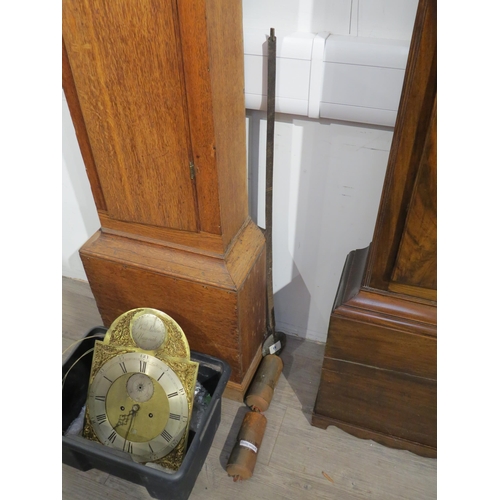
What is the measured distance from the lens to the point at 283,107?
1.05m

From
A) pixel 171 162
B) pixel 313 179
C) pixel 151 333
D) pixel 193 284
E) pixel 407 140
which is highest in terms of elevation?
pixel 407 140

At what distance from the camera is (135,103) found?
90 cm

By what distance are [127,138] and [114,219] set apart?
10.4 inches

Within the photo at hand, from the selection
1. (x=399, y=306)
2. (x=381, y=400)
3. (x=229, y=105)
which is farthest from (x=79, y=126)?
(x=381, y=400)

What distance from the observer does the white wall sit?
3.11ft

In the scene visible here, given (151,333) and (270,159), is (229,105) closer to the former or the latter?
(270,159)

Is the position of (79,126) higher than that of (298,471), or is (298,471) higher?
(79,126)

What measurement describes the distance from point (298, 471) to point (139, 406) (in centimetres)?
48

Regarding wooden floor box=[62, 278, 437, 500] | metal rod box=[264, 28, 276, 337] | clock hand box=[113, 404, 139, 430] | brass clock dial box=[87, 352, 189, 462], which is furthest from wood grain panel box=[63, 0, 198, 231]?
wooden floor box=[62, 278, 437, 500]

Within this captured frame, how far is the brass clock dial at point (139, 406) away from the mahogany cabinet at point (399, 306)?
15.6 inches

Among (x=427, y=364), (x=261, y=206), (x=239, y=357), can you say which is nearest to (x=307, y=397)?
(x=239, y=357)

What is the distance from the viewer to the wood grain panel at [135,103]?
801 millimetres

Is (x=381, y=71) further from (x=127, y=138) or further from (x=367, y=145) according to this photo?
(x=127, y=138)

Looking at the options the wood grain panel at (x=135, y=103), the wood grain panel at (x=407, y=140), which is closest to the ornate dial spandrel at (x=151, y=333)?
the wood grain panel at (x=135, y=103)
